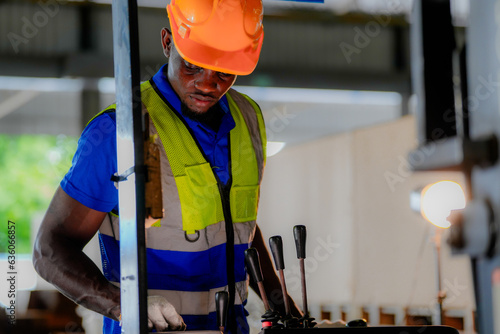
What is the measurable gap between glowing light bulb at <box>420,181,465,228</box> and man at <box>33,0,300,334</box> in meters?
1.25

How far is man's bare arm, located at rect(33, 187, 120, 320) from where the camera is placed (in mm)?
1813

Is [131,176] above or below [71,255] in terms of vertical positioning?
above

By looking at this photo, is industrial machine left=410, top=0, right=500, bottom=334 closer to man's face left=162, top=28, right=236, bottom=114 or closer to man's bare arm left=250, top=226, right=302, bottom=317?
man's face left=162, top=28, right=236, bottom=114

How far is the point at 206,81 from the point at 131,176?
851 mm

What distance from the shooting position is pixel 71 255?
1885 mm

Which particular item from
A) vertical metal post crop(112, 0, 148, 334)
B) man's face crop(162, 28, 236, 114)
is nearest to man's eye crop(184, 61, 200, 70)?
man's face crop(162, 28, 236, 114)

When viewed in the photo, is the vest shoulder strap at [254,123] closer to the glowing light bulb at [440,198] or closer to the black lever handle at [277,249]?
the black lever handle at [277,249]

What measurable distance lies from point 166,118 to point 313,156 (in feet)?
15.8

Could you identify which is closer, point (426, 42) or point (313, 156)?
point (426, 42)

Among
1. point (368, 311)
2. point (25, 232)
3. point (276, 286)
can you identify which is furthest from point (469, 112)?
point (25, 232)

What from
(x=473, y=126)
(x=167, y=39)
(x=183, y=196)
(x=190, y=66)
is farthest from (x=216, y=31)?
(x=473, y=126)

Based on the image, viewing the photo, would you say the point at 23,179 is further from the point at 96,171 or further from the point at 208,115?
the point at 96,171

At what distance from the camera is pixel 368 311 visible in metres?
5.95

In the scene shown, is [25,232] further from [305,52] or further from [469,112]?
[469,112]
